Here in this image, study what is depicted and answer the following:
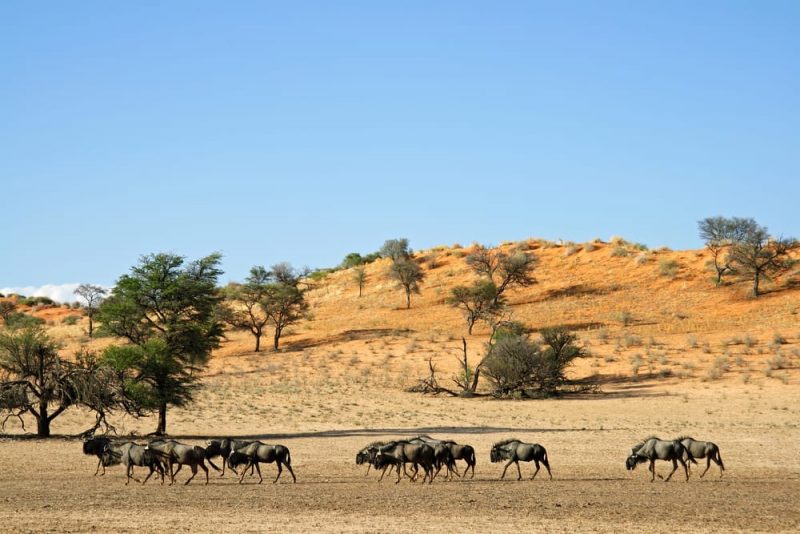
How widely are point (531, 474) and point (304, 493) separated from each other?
22.3ft

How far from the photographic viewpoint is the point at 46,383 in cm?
3294

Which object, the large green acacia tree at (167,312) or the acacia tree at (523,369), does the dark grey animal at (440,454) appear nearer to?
the large green acacia tree at (167,312)

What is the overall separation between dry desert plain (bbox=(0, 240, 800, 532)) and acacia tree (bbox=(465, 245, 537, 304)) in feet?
7.71

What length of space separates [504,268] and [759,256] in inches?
854

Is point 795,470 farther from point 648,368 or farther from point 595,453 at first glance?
point 648,368

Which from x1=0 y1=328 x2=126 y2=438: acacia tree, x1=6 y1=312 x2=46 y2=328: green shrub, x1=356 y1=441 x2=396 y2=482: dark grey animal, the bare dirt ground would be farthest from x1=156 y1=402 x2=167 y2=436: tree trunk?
x1=6 y1=312 x2=46 y2=328: green shrub

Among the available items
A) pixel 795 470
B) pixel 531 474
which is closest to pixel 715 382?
pixel 795 470

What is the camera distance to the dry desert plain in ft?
58.7

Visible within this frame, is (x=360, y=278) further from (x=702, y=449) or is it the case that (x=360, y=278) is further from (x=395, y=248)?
(x=702, y=449)

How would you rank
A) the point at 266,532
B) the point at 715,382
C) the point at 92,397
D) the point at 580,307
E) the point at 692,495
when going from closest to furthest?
the point at 266,532, the point at 692,495, the point at 92,397, the point at 715,382, the point at 580,307

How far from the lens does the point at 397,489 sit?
2150 centimetres

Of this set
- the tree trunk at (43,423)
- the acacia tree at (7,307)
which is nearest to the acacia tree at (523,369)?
the tree trunk at (43,423)

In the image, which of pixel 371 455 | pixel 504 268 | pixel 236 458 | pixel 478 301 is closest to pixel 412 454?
pixel 371 455

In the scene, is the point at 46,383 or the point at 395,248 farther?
the point at 395,248
